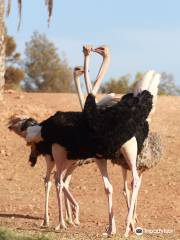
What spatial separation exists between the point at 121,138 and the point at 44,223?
263cm

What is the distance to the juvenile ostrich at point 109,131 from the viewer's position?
31.3 ft

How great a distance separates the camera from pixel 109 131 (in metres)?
9.53

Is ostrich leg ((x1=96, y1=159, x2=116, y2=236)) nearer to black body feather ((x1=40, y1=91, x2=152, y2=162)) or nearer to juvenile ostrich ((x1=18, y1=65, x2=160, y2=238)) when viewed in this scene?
juvenile ostrich ((x1=18, y1=65, x2=160, y2=238))

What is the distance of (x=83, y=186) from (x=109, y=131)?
6319 mm

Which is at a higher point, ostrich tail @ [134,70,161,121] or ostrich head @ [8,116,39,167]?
ostrich tail @ [134,70,161,121]

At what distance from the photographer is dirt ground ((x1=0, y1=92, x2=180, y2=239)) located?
12.2 m

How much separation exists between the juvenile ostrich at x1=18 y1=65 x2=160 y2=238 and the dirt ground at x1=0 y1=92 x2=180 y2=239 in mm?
954

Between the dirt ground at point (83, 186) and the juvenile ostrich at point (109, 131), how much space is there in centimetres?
95

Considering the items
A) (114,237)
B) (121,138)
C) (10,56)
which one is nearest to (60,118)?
(121,138)

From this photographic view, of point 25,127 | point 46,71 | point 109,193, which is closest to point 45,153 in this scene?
point 25,127

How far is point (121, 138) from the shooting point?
953cm

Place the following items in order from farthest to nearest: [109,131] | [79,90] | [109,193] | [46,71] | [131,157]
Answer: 1. [46,71]
2. [79,90]
3. [109,193]
4. [131,157]
5. [109,131]

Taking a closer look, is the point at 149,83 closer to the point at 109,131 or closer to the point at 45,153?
the point at 109,131

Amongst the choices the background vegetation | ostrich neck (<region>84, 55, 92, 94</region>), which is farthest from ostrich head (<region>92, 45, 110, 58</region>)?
the background vegetation
